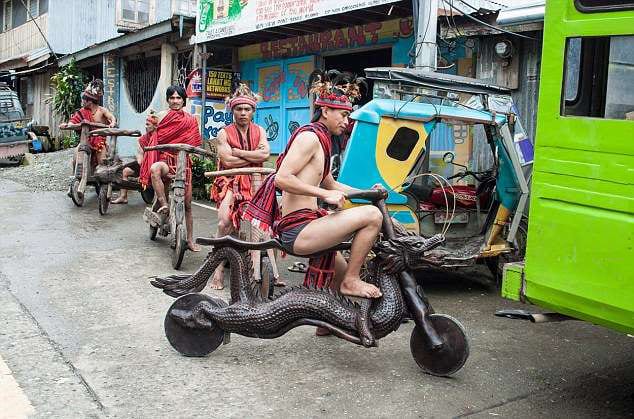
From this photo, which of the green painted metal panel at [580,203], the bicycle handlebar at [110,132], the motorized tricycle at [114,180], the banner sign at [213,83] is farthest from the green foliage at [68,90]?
the green painted metal panel at [580,203]

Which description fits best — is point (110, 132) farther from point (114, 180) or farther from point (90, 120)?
point (90, 120)

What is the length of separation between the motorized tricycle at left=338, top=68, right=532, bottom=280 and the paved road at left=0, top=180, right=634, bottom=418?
63 cm

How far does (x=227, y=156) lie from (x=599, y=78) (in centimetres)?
369

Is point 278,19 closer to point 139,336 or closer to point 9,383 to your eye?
point 139,336

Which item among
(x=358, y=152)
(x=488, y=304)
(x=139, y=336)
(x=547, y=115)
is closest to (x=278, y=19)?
(x=358, y=152)

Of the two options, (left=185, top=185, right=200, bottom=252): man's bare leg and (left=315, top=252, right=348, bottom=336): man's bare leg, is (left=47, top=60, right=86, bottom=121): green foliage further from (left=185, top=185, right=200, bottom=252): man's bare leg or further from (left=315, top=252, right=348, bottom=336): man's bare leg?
(left=315, top=252, right=348, bottom=336): man's bare leg

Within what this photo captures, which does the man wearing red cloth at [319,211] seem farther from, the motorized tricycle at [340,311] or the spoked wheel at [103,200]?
the spoked wheel at [103,200]

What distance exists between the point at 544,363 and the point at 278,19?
7209 mm

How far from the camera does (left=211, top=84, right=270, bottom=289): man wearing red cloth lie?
20.6 ft

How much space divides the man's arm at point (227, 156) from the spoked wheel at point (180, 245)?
0.93m

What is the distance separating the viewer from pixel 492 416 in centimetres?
374

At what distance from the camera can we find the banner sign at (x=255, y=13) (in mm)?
9094

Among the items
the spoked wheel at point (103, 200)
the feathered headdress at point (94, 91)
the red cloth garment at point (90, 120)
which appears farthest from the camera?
the feathered headdress at point (94, 91)

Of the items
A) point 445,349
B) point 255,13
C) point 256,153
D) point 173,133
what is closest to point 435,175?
point 256,153
